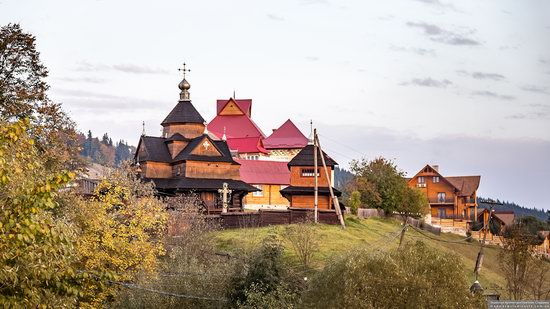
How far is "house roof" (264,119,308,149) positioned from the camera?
10688 centimetres

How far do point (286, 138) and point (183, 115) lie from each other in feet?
110

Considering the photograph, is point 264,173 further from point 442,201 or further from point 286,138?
point 442,201

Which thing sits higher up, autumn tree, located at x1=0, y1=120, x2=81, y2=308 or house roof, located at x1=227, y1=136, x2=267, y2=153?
house roof, located at x1=227, y1=136, x2=267, y2=153

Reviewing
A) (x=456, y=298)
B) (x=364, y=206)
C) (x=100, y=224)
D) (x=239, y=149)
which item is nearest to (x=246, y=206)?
(x=364, y=206)

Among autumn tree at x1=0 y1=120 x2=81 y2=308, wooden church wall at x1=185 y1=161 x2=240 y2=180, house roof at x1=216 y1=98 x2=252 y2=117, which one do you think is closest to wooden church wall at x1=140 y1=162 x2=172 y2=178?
wooden church wall at x1=185 y1=161 x2=240 y2=180

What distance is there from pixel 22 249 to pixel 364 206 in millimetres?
68918

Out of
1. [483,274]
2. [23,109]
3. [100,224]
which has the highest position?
[23,109]

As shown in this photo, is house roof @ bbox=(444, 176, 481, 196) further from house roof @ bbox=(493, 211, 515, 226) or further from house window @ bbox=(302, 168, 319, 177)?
house window @ bbox=(302, 168, 319, 177)

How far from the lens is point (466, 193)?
11388 cm

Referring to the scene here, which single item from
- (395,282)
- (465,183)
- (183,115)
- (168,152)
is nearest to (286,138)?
(465,183)

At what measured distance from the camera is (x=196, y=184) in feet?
226

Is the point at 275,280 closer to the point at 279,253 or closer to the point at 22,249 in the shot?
the point at 279,253

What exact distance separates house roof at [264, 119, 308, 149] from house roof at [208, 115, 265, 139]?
214cm

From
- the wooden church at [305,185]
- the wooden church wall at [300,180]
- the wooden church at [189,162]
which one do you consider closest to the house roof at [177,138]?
the wooden church at [189,162]
